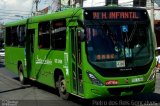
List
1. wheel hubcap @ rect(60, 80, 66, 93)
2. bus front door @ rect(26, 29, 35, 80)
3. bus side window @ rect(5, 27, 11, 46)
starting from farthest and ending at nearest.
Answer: bus side window @ rect(5, 27, 11, 46) → bus front door @ rect(26, 29, 35, 80) → wheel hubcap @ rect(60, 80, 66, 93)

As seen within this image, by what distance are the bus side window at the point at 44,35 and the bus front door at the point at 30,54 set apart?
1149 mm

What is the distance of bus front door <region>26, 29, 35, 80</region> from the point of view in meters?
16.1

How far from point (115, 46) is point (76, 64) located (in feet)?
4.08

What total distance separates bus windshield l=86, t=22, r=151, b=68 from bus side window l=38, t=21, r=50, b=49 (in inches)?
132

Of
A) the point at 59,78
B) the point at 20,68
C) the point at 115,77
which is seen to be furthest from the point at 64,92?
the point at 20,68

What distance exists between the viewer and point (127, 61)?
11055mm

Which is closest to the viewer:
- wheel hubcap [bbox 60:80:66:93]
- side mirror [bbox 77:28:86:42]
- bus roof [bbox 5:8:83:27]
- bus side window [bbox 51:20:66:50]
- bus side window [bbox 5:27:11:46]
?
side mirror [bbox 77:28:86:42]

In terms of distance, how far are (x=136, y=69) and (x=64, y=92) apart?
8.70 feet

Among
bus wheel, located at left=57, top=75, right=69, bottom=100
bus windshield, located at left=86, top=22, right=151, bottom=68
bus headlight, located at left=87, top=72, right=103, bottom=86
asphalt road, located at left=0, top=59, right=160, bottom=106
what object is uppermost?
bus windshield, located at left=86, top=22, right=151, bottom=68

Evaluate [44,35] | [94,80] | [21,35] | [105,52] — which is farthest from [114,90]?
[21,35]

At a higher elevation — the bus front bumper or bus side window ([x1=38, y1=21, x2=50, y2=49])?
bus side window ([x1=38, y1=21, x2=50, y2=49])

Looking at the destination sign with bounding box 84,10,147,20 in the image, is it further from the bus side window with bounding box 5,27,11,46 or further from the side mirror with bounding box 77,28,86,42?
the bus side window with bounding box 5,27,11,46

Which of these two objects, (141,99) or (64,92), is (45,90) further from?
(141,99)

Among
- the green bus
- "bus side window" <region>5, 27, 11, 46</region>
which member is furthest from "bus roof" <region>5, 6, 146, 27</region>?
"bus side window" <region>5, 27, 11, 46</region>
